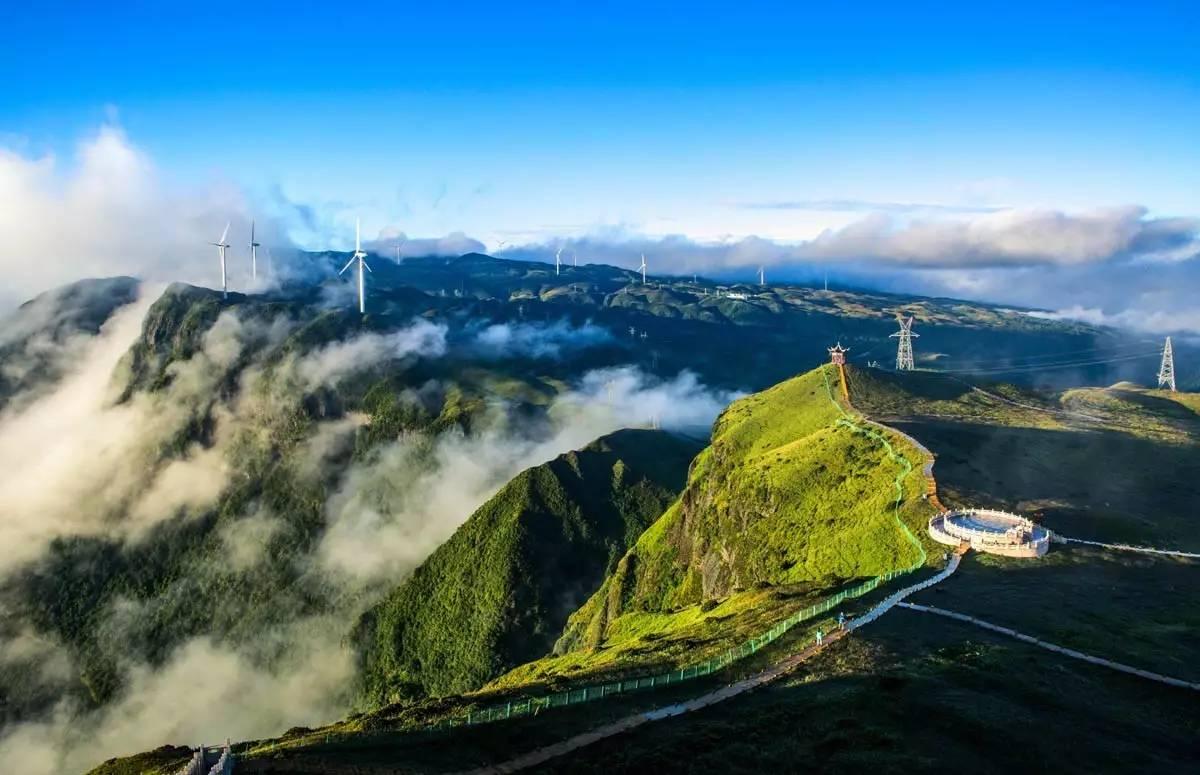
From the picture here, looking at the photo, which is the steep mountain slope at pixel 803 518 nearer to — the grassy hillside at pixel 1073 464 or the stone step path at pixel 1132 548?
the grassy hillside at pixel 1073 464

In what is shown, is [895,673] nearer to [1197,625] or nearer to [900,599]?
[900,599]

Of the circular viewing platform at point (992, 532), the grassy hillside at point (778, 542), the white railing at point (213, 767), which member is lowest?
the grassy hillside at point (778, 542)

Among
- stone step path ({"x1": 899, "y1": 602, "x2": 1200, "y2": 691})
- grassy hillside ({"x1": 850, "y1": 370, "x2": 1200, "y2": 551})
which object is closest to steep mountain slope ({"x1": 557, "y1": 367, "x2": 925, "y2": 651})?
grassy hillside ({"x1": 850, "y1": 370, "x2": 1200, "y2": 551})

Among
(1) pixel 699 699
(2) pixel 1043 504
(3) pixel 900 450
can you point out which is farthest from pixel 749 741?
(3) pixel 900 450

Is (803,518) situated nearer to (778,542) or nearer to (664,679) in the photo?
(778,542)

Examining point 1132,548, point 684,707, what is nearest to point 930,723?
point 684,707

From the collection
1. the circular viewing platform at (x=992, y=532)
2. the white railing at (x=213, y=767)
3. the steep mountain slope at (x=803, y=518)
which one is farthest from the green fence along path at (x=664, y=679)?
the white railing at (x=213, y=767)
